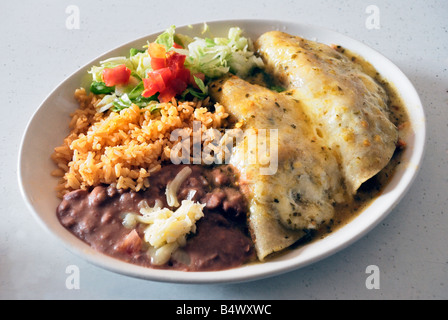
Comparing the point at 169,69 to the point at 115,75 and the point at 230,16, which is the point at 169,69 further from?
the point at 230,16

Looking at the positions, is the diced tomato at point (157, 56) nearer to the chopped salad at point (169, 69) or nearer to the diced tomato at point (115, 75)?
the chopped salad at point (169, 69)

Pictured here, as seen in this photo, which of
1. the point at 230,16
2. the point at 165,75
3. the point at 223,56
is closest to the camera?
the point at 165,75

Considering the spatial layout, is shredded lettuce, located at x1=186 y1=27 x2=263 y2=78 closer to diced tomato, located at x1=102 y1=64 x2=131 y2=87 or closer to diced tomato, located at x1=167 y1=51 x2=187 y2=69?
diced tomato, located at x1=167 y1=51 x2=187 y2=69

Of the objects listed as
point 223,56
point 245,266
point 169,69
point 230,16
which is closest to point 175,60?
point 169,69

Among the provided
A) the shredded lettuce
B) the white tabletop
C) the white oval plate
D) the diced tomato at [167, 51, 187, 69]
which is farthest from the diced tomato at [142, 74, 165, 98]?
the white tabletop

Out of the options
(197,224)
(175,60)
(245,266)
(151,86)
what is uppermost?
(175,60)

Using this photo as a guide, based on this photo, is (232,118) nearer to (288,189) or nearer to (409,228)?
(288,189)
